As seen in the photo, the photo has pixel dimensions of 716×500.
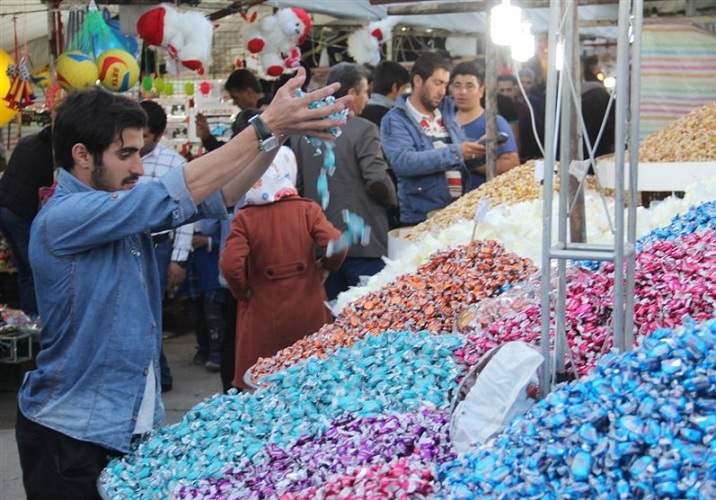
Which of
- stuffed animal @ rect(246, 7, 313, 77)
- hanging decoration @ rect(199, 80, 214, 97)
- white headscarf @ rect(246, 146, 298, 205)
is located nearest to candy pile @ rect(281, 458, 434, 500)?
white headscarf @ rect(246, 146, 298, 205)

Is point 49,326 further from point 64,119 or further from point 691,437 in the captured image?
point 691,437

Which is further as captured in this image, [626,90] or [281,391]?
[281,391]

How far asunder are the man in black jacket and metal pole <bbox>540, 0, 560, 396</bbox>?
15.0 feet

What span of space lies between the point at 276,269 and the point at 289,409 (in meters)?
1.80

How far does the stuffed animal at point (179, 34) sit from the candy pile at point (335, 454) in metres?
5.21

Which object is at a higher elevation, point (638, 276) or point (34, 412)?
point (638, 276)

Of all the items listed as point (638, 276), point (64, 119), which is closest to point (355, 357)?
point (638, 276)

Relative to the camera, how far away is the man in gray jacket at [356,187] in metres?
5.46

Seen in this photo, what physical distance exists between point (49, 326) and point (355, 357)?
851mm

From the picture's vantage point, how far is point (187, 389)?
21.8ft

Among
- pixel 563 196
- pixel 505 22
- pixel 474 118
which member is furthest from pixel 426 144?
pixel 563 196

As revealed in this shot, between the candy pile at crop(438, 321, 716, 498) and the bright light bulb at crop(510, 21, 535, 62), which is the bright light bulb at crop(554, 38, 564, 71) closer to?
the candy pile at crop(438, 321, 716, 498)

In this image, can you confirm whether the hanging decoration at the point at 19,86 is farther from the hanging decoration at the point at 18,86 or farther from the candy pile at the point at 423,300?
the candy pile at the point at 423,300

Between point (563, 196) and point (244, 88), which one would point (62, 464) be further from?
point (244, 88)
